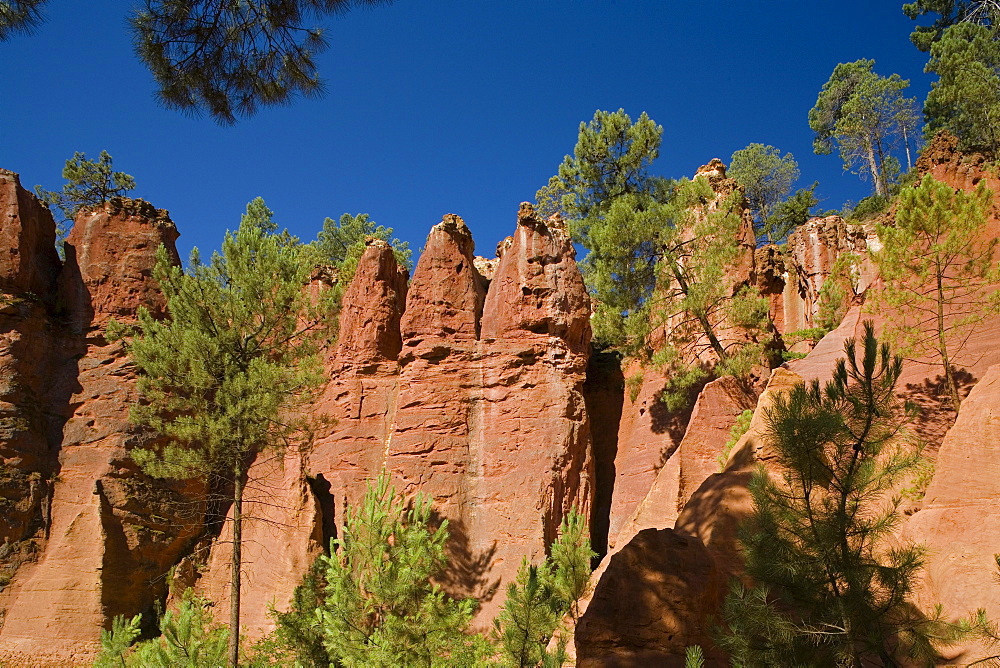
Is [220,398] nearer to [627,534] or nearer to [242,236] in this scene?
[242,236]

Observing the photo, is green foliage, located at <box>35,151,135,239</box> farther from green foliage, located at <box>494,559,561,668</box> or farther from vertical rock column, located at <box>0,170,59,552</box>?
green foliage, located at <box>494,559,561,668</box>

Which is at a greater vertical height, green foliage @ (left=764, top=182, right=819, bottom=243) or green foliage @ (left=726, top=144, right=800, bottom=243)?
green foliage @ (left=726, top=144, right=800, bottom=243)

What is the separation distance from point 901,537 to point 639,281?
417 inches

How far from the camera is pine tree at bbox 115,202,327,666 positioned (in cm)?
1345

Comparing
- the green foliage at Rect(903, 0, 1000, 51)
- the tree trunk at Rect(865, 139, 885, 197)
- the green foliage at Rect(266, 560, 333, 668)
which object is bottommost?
the green foliage at Rect(266, 560, 333, 668)

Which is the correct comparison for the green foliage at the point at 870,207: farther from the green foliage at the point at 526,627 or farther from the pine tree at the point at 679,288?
the green foliage at the point at 526,627

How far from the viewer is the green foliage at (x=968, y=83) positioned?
2787cm

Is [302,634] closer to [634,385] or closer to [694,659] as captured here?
[694,659]

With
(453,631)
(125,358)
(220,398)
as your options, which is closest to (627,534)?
(453,631)

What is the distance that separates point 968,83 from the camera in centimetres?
2862

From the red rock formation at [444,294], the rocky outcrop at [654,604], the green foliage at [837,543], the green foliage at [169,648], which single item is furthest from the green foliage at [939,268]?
the green foliage at [169,648]

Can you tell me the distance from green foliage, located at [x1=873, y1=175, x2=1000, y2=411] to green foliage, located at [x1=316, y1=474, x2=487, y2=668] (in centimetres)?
937

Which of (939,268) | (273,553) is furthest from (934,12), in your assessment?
(273,553)

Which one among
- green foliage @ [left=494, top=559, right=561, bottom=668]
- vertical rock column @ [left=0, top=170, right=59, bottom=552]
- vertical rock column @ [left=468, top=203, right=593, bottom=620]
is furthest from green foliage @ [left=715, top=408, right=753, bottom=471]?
vertical rock column @ [left=0, top=170, right=59, bottom=552]
